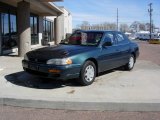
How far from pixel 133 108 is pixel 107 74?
3.58 m

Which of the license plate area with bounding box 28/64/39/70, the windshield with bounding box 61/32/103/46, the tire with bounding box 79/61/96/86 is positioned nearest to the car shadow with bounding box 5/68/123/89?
the tire with bounding box 79/61/96/86

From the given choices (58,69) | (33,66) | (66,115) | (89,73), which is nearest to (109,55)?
(89,73)

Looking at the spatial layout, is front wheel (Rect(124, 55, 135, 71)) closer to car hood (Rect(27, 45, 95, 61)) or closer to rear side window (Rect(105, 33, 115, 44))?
rear side window (Rect(105, 33, 115, 44))

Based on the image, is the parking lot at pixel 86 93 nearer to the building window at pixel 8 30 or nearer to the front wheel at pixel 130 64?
the front wheel at pixel 130 64

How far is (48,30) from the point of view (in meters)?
33.6

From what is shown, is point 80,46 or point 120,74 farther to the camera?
point 120,74

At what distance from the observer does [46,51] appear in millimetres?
8086

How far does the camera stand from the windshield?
8.95 meters

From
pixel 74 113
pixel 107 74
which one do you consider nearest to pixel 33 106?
pixel 74 113

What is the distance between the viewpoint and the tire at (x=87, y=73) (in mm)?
7854

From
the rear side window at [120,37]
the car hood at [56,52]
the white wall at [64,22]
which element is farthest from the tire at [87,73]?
the white wall at [64,22]

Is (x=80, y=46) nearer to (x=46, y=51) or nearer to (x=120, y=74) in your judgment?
(x=46, y=51)

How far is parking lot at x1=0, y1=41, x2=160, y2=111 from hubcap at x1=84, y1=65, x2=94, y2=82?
0.22 meters

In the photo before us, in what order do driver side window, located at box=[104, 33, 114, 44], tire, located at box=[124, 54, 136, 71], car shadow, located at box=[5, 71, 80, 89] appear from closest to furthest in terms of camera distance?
car shadow, located at box=[5, 71, 80, 89], driver side window, located at box=[104, 33, 114, 44], tire, located at box=[124, 54, 136, 71]
